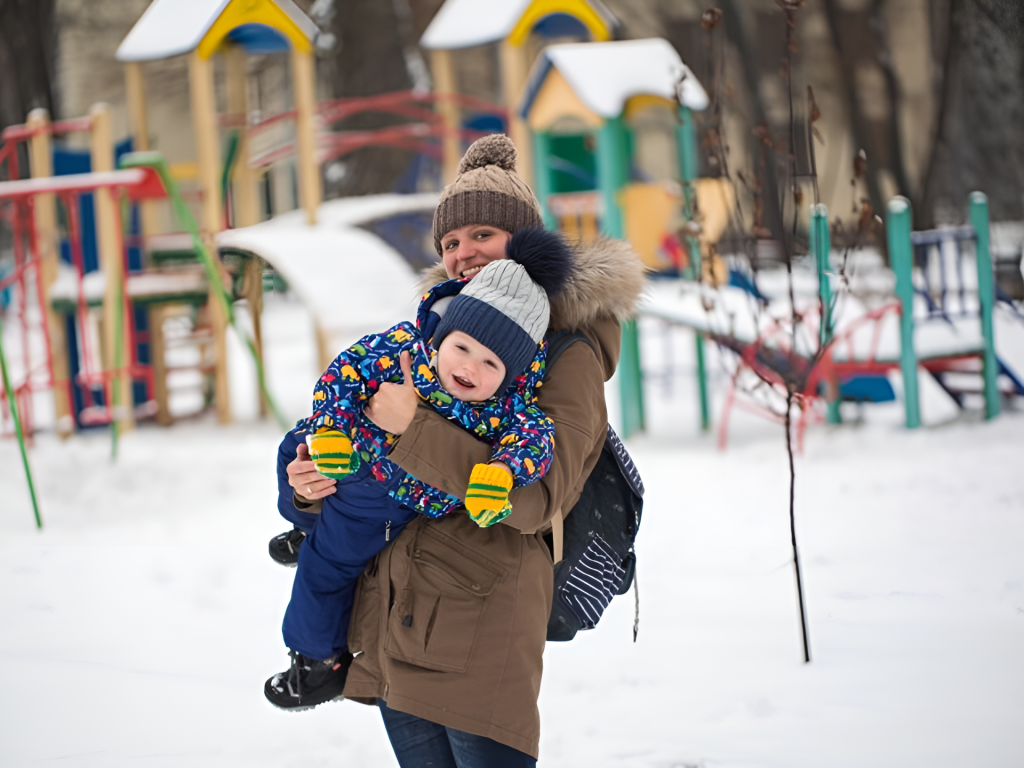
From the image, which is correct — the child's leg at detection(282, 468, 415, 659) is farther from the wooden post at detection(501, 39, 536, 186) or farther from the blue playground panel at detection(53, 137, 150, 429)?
the blue playground panel at detection(53, 137, 150, 429)

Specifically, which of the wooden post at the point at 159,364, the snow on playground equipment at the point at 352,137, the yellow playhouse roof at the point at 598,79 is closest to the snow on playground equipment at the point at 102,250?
the wooden post at the point at 159,364

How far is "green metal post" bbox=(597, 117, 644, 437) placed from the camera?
19.9 feet

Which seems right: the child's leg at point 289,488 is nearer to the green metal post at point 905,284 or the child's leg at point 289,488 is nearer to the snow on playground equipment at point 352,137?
the snow on playground equipment at point 352,137

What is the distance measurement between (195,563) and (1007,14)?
320 centimetres

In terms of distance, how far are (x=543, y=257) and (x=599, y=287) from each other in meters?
0.10

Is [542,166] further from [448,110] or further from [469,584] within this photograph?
[469,584]

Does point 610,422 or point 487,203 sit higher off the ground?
point 487,203

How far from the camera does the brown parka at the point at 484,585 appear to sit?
129 cm

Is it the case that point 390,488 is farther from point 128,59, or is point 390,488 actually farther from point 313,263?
point 128,59

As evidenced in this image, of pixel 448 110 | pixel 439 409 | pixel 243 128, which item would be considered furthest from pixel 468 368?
pixel 448 110

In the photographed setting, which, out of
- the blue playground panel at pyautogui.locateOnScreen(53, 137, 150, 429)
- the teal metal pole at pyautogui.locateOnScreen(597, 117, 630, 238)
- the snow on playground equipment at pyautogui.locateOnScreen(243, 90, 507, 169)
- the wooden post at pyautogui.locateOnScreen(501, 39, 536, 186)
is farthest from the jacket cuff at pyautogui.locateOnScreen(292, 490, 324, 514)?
the blue playground panel at pyautogui.locateOnScreen(53, 137, 150, 429)

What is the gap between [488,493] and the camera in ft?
3.96

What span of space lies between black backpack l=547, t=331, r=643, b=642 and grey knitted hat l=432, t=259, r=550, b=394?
0.30 meters

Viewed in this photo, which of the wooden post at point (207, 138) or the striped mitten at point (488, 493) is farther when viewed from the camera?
the wooden post at point (207, 138)
